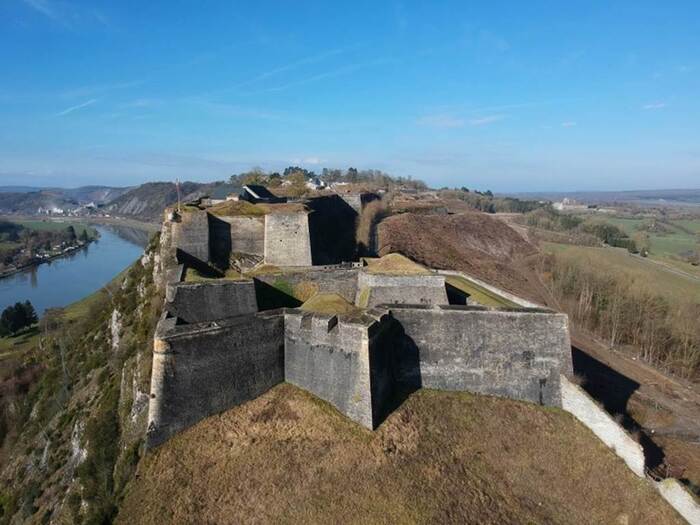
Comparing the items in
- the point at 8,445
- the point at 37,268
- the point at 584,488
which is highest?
the point at 584,488

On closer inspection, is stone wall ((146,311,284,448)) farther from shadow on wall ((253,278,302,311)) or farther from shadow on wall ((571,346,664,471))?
shadow on wall ((571,346,664,471))

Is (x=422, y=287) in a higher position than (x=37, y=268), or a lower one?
higher

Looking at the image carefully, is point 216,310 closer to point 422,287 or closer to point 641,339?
point 422,287

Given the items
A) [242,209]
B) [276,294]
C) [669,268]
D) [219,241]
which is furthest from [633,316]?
[219,241]

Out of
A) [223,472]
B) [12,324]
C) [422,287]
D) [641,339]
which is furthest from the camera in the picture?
[12,324]

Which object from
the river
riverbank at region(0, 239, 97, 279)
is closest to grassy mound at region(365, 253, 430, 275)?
the river

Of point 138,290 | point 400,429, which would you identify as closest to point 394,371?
point 400,429

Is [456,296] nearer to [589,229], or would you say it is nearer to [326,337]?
[326,337]
